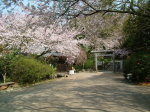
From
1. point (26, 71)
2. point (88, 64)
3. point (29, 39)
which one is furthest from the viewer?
point (88, 64)

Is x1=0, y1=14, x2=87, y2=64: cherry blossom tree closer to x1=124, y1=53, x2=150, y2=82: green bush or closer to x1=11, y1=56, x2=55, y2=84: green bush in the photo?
x1=11, y1=56, x2=55, y2=84: green bush

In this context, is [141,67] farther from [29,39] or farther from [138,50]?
[29,39]

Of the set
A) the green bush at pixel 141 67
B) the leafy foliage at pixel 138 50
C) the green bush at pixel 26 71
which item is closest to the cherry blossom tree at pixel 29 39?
the green bush at pixel 26 71

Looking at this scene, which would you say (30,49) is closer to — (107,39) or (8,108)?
(107,39)

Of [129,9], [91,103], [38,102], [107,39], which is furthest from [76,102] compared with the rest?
[107,39]

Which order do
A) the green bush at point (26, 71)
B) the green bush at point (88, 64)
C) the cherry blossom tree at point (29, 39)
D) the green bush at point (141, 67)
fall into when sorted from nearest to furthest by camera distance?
the green bush at point (141, 67)
the green bush at point (26, 71)
the cherry blossom tree at point (29, 39)
the green bush at point (88, 64)

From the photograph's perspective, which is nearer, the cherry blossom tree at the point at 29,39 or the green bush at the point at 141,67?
the green bush at the point at 141,67

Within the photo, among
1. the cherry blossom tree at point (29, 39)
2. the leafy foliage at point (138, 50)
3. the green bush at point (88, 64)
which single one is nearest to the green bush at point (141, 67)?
the leafy foliage at point (138, 50)

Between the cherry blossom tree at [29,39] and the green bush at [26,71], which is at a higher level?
the cherry blossom tree at [29,39]

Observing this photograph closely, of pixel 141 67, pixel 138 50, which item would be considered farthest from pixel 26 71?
pixel 138 50

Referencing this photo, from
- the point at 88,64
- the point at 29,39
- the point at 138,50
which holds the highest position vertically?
the point at 29,39

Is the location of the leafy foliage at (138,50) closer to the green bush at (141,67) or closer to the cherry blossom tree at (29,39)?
the green bush at (141,67)

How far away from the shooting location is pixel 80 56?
→ 2367 centimetres

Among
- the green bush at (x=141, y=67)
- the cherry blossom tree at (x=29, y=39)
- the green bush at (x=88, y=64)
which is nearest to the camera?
the green bush at (x=141, y=67)
